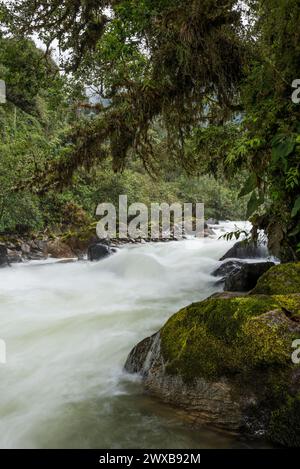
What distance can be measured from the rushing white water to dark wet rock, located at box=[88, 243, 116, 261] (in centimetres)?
264

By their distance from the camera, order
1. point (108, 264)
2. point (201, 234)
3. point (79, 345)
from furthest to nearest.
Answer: point (201, 234), point (108, 264), point (79, 345)

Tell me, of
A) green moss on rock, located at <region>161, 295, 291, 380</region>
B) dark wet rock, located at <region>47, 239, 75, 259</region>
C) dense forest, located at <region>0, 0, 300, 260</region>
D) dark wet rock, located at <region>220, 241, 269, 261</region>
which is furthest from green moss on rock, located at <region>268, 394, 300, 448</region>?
dark wet rock, located at <region>47, 239, 75, 259</region>

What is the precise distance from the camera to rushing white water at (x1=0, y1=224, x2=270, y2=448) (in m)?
2.60

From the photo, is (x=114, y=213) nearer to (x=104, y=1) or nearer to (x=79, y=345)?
(x=104, y=1)

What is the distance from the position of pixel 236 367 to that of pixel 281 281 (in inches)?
59.2

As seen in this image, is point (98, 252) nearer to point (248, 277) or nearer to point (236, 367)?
point (248, 277)

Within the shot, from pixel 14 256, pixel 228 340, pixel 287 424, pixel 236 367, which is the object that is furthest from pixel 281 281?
pixel 14 256

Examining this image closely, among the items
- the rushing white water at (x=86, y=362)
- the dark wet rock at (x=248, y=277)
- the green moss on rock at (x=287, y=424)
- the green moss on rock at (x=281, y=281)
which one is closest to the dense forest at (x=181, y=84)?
the dark wet rock at (x=248, y=277)

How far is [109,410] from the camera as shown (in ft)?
9.52

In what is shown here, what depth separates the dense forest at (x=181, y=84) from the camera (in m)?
3.97

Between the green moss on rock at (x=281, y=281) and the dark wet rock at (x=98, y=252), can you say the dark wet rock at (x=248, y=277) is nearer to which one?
the green moss on rock at (x=281, y=281)

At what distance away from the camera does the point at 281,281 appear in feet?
12.2
